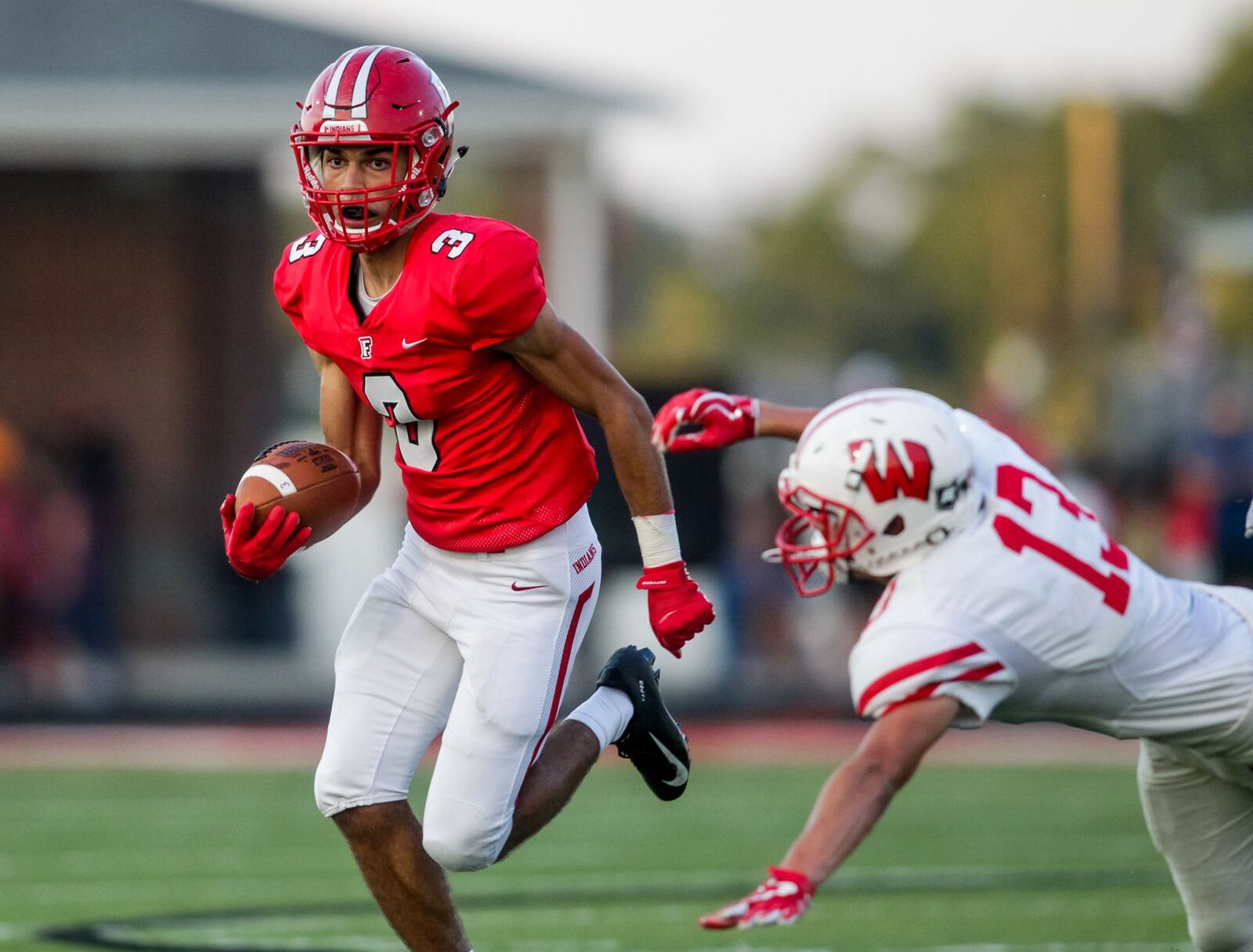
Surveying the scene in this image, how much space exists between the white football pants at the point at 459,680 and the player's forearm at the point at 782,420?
522 mm

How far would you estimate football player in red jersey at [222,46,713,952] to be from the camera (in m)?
4.45

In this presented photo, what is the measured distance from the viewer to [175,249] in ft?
49.1

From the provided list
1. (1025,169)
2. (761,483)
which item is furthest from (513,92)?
(1025,169)

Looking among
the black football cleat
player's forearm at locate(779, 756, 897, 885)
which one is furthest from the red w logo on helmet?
the black football cleat

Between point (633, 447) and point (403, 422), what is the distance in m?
0.50

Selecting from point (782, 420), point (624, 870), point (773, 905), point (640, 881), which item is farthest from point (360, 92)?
point (624, 870)

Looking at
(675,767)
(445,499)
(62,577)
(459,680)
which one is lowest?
(62,577)

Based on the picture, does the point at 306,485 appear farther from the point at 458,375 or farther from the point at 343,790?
the point at 343,790

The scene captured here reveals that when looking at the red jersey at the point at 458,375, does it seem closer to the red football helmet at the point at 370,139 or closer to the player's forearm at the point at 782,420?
the red football helmet at the point at 370,139

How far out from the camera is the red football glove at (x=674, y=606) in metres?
4.56

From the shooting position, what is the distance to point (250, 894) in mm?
6742

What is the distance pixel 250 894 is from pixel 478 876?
0.90 m

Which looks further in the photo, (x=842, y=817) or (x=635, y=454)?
(x=635, y=454)

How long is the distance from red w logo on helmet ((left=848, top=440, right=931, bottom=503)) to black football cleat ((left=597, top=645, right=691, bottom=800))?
1.31 meters
